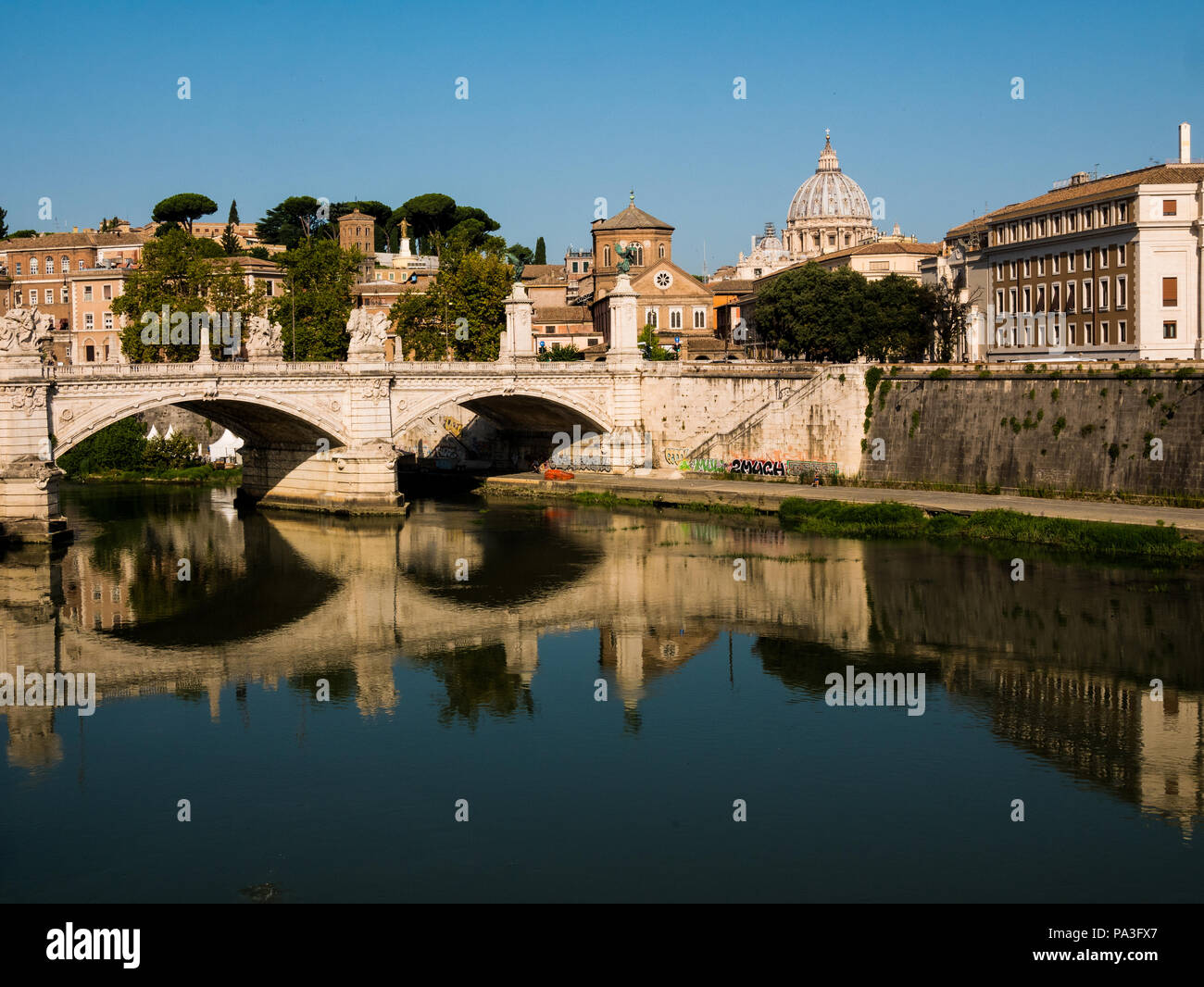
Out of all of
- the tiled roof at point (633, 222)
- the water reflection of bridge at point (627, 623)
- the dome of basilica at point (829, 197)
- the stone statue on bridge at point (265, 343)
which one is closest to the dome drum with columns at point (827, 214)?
the dome of basilica at point (829, 197)

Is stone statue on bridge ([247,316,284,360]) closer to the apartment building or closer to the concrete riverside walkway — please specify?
the concrete riverside walkway

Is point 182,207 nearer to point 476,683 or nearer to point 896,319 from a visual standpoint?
point 896,319

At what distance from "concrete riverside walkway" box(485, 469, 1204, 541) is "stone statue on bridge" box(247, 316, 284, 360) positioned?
7962 mm

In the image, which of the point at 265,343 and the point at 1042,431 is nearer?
the point at 1042,431

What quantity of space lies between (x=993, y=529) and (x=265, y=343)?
73.4ft

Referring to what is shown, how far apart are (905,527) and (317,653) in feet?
49.3

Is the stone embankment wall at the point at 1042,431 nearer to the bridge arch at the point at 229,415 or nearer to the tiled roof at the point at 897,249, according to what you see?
the bridge arch at the point at 229,415

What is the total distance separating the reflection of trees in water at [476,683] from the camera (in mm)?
20295

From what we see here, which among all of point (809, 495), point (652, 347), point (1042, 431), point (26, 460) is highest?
point (652, 347)

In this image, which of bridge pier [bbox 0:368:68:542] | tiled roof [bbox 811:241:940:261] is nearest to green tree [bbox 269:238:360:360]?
bridge pier [bbox 0:368:68:542]

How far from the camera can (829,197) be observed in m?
131

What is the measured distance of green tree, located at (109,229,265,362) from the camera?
50656 mm

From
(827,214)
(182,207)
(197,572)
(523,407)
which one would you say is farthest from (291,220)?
(197,572)
